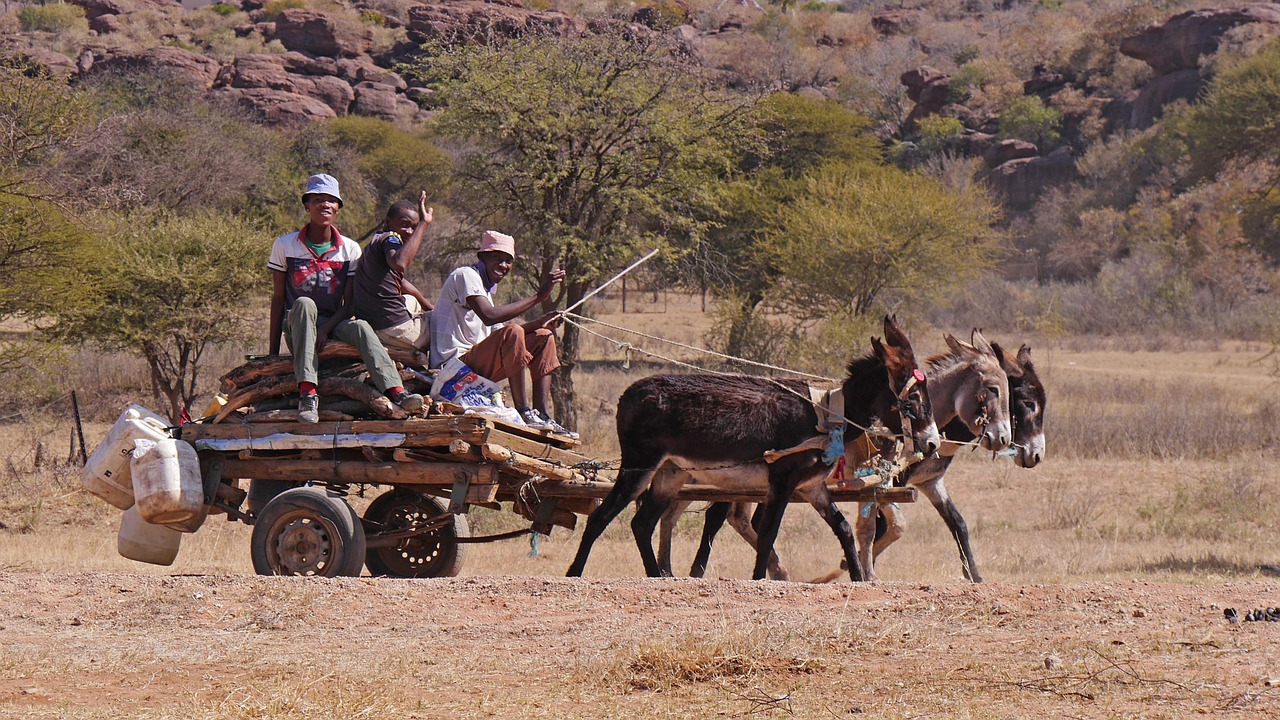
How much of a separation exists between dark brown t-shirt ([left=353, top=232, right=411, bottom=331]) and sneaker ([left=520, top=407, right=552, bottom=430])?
1.10 m

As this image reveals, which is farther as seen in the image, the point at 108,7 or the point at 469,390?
the point at 108,7

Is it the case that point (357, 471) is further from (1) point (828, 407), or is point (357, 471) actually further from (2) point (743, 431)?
(1) point (828, 407)

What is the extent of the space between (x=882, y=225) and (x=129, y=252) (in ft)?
51.4

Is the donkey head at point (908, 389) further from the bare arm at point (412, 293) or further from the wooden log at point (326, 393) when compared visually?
the wooden log at point (326, 393)

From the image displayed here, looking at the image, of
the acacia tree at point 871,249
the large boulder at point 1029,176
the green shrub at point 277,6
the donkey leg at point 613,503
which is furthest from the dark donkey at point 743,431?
the green shrub at point 277,6

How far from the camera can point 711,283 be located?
1198 inches

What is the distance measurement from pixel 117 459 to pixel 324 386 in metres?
1.45

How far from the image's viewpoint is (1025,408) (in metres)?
10.2

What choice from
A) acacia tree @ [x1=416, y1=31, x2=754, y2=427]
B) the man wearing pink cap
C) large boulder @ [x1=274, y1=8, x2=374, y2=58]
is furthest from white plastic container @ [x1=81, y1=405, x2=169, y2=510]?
large boulder @ [x1=274, y1=8, x2=374, y2=58]

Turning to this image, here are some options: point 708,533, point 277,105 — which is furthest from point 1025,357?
point 277,105

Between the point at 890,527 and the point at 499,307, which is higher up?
the point at 499,307

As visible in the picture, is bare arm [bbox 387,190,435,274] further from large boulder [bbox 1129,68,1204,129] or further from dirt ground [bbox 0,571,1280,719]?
large boulder [bbox 1129,68,1204,129]

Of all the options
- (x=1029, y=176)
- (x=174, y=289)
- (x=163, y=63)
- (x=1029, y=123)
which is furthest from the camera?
(x=1029, y=123)

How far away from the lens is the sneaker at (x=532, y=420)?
8.51 meters
